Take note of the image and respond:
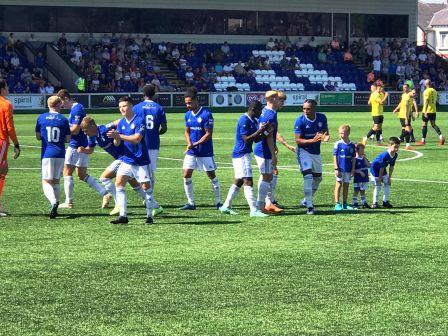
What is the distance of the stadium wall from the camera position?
71.3m

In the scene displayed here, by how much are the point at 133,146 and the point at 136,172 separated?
16.5 inches

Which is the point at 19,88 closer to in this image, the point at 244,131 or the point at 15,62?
the point at 15,62

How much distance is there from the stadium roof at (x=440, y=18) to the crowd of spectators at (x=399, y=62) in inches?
2892

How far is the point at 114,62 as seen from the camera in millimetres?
65500

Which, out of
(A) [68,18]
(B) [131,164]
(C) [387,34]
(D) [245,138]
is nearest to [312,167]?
(D) [245,138]

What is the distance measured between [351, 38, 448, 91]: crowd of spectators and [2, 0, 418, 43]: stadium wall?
8.60ft

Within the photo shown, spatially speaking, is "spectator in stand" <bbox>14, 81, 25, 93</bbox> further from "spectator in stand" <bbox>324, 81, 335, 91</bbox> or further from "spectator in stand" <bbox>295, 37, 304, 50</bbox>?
"spectator in stand" <bbox>295, 37, 304, 50</bbox>

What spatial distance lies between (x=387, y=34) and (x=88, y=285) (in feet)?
240

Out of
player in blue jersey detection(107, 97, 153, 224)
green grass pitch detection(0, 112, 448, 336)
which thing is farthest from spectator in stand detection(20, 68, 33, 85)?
player in blue jersey detection(107, 97, 153, 224)

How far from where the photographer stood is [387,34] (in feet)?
271

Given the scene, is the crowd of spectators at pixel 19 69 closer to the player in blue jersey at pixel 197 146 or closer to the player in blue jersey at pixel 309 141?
the player in blue jersey at pixel 197 146

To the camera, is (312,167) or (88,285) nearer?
(88,285)

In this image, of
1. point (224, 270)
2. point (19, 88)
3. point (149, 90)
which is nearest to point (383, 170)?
point (149, 90)

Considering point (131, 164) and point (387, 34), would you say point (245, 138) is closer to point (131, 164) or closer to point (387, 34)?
point (131, 164)
